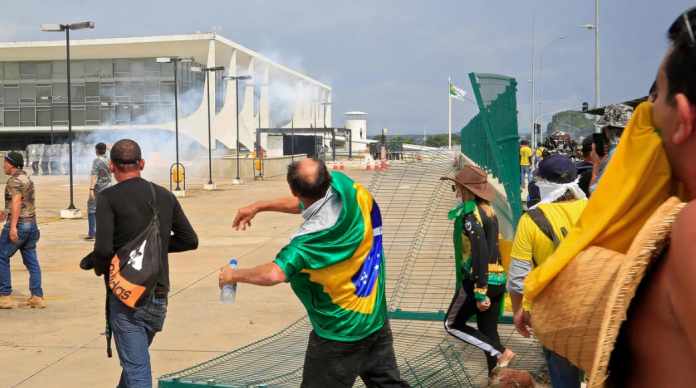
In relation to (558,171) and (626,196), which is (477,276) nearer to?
(558,171)

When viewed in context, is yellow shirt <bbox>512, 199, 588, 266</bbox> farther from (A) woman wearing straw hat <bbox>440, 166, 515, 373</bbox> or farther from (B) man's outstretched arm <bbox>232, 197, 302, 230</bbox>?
(B) man's outstretched arm <bbox>232, 197, 302, 230</bbox>

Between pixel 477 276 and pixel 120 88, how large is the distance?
61155mm

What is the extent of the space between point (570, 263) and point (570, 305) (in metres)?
0.08

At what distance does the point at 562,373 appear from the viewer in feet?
11.4

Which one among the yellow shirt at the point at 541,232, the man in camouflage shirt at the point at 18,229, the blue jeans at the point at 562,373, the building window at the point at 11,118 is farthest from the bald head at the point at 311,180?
the building window at the point at 11,118

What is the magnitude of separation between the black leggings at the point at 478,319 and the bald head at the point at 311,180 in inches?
77.0

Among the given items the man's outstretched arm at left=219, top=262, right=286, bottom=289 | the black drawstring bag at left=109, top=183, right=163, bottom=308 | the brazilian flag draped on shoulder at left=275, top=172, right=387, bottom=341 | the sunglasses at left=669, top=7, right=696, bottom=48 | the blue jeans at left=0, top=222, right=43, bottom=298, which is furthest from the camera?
the blue jeans at left=0, top=222, right=43, bottom=298

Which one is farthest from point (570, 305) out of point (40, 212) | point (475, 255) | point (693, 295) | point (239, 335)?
point (40, 212)

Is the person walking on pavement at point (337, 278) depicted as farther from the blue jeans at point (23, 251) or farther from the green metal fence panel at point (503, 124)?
the blue jeans at point (23, 251)

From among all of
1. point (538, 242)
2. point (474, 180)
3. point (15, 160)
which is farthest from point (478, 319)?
point (15, 160)

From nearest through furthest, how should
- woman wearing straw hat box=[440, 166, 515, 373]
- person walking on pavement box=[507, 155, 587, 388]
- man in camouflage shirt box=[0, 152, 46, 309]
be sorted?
1. person walking on pavement box=[507, 155, 587, 388]
2. woman wearing straw hat box=[440, 166, 515, 373]
3. man in camouflage shirt box=[0, 152, 46, 309]

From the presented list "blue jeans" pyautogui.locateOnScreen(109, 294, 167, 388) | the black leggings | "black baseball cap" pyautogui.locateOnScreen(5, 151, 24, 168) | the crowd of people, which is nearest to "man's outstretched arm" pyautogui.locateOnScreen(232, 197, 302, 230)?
the crowd of people

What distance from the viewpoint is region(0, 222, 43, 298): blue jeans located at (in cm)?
738

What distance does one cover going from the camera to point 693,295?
0.98 metres
